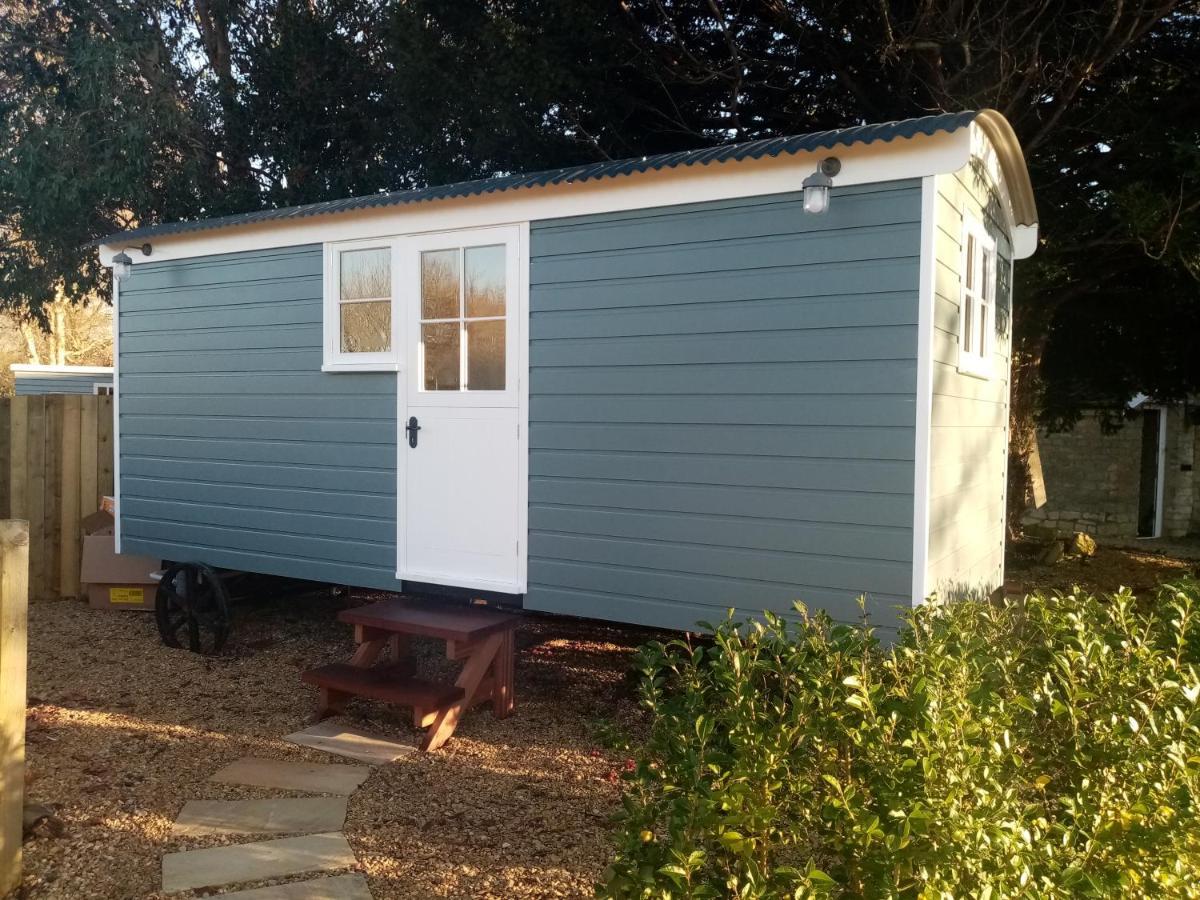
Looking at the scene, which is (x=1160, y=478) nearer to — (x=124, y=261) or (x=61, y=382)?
(x=124, y=261)

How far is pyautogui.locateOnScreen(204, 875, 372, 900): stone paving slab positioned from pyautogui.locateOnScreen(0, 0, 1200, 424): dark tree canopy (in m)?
7.22

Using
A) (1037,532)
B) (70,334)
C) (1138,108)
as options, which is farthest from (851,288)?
(70,334)

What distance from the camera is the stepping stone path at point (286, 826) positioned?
10.9 ft

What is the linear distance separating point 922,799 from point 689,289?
3.13 metres

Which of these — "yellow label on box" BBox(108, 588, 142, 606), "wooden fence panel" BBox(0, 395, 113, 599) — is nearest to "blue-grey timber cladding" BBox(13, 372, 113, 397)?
"wooden fence panel" BBox(0, 395, 113, 599)

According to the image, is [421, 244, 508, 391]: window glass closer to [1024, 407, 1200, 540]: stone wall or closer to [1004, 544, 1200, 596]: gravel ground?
[1004, 544, 1200, 596]: gravel ground

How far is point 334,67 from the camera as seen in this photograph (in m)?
12.6

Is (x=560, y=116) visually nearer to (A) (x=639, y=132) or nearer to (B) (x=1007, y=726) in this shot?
(A) (x=639, y=132)

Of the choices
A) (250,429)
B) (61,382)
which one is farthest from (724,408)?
(61,382)

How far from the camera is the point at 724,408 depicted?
4723mm

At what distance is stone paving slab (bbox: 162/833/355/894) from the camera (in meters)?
3.34

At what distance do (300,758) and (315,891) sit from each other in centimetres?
145

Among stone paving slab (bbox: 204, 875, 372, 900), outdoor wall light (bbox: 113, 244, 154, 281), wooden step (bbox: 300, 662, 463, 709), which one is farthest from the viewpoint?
outdoor wall light (bbox: 113, 244, 154, 281)

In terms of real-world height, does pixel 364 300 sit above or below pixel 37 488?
above
